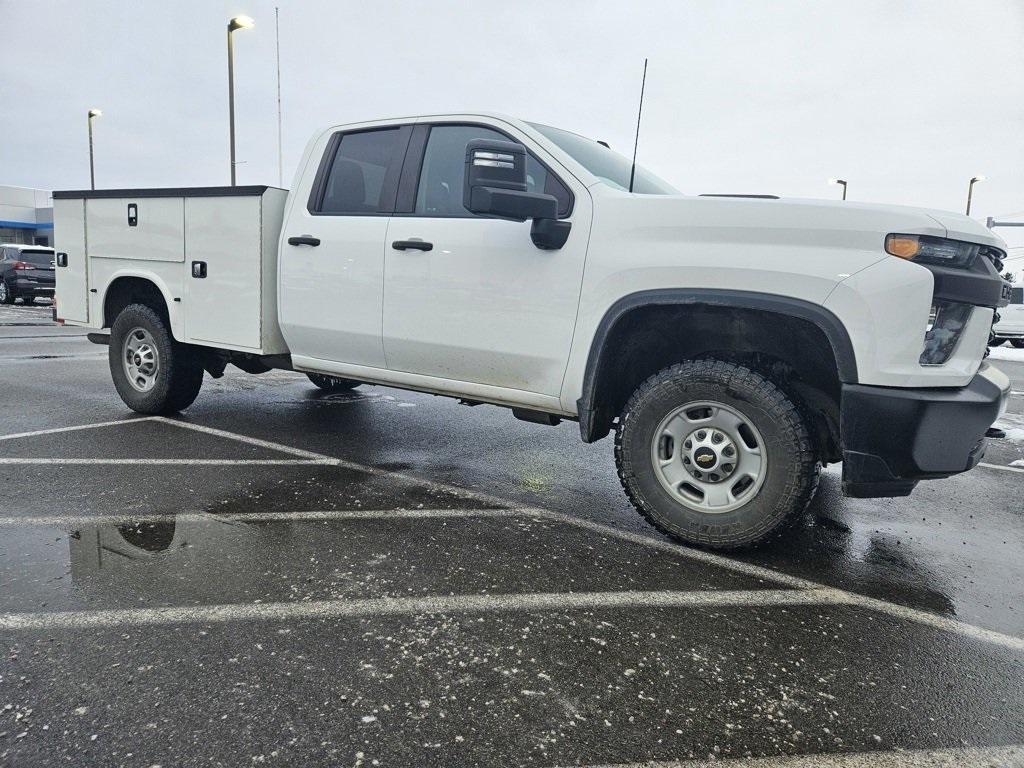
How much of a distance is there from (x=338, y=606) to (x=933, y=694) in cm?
203

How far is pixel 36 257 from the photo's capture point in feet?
68.6

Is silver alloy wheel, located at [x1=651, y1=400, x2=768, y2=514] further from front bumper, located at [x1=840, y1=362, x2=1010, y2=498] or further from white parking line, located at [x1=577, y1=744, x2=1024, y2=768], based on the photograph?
white parking line, located at [x1=577, y1=744, x2=1024, y2=768]

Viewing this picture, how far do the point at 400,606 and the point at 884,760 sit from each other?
1.64 metres

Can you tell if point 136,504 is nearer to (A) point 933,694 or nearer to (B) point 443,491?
(B) point 443,491

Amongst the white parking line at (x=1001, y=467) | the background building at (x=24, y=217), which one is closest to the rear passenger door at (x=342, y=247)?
the white parking line at (x=1001, y=467)

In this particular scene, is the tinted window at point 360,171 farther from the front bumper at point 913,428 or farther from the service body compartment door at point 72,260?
the front bumper at point 913,428

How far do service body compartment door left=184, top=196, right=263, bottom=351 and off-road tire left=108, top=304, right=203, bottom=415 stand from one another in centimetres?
35

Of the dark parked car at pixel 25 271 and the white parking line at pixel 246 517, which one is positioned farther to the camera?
the dark parked car at pixel 25 271

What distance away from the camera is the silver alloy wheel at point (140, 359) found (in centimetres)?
571

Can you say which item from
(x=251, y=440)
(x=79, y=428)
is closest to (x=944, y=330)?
(x=251, y=440)

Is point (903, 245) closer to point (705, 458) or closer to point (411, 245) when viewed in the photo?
point (705, 458)

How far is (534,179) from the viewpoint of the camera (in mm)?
3826

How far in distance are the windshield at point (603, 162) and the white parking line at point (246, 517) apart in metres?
1.90

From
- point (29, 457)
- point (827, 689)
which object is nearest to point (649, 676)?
point (827, 689)
